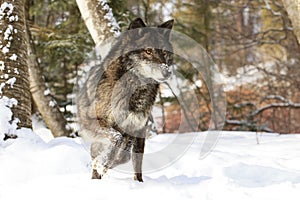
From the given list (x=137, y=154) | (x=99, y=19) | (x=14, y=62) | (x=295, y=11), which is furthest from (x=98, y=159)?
(x=295, y=11)

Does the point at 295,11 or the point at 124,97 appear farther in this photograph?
the point at 295,11

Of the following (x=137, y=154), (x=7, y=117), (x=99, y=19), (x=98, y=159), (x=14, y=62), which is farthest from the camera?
(x=99, y=19)

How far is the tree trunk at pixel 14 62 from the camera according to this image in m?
3.80

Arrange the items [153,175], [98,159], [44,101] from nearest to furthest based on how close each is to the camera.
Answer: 1. [98,159]
2. [153,175]
3. [44,101]

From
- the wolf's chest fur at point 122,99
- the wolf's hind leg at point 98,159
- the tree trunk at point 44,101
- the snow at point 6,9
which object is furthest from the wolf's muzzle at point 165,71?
the tree trunk at point 44,101

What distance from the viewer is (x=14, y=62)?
3904mm

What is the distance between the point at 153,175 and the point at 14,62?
2133 millimetres

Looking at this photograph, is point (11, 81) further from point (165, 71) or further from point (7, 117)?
point (165, 71)

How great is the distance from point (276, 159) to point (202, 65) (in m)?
9.37

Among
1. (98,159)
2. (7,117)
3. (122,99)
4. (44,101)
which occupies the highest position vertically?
(44,101)

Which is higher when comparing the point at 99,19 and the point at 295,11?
the point at 99,19

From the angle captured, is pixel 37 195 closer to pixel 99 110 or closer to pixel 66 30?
pixel 99 110

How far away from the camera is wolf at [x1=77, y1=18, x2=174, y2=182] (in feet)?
10.1

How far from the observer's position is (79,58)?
9062mm
